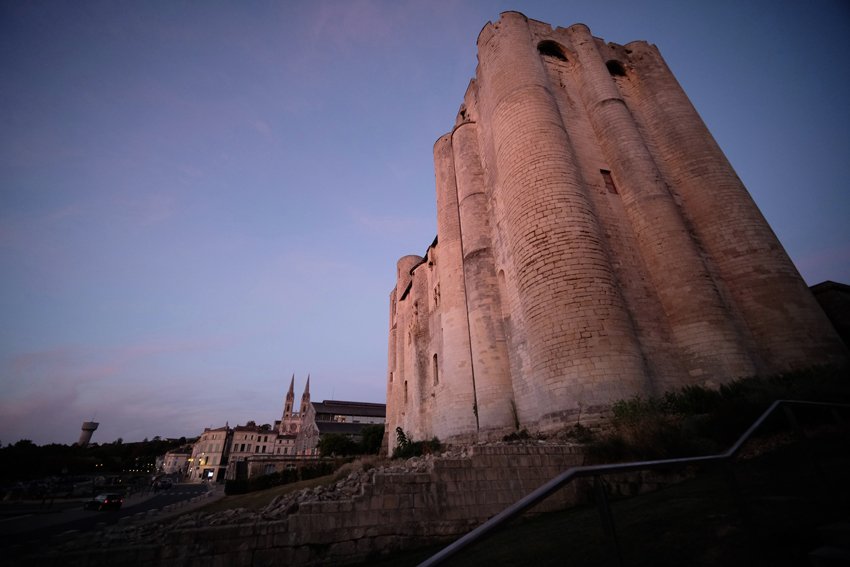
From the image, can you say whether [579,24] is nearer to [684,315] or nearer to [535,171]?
[535,171]

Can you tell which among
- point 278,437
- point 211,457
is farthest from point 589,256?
point 211,457

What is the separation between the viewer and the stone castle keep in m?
10.7

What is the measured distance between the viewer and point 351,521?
232 inches

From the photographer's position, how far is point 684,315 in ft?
39.3

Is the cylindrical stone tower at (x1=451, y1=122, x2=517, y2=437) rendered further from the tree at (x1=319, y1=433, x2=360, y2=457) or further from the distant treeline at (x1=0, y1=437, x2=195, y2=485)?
the distant treeline at (x1=0, y1=437, x2=195, y2=485)

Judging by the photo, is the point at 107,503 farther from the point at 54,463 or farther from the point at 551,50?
the point at 54,463

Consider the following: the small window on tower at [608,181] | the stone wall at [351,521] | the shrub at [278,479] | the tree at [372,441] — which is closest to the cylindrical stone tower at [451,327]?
the small window on tower at [608,181]

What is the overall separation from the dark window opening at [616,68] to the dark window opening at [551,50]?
8.12 feet

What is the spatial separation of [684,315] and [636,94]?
40.5 ft

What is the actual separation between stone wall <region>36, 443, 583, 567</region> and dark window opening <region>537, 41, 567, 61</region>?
19117 millimetres

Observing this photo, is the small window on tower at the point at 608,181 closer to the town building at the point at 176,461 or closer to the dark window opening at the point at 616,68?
the dark window opening at the point at 616,68

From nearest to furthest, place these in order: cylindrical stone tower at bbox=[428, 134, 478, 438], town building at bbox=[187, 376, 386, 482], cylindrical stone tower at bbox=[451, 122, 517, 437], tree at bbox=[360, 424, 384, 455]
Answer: cylindrical stone tower at bbox=[451, 122, 517, 437]
cylindrical stone tower at bbox=[428, 134, 478, 438]
tree at bbox=[360, 424, 384, 455]
town building at bbox=[187, 376, 386, 482]

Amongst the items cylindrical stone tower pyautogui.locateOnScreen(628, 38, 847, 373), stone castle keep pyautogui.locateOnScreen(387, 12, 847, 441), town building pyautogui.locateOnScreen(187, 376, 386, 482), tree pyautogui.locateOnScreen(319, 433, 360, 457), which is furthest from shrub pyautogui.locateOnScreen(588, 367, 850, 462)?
town building pyautogui.locateOnScreen(187, 376, 386, 482)

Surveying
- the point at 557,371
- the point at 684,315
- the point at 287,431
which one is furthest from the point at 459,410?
the point at 287,431
